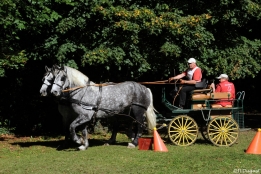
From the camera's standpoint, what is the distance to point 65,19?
579 inches

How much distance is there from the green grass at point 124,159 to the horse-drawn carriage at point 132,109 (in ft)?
1.22

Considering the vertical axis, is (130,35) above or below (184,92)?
above

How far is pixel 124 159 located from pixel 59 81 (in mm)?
2650

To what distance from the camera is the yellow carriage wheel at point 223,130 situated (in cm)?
1303

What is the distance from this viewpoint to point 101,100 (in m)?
12.7

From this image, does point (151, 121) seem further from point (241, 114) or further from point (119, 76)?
point (119, 76)

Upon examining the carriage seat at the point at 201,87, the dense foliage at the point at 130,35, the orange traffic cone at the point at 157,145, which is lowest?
the orange traffic cone at the point at 157,145

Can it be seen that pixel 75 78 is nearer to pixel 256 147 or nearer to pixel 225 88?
pixel 225 88

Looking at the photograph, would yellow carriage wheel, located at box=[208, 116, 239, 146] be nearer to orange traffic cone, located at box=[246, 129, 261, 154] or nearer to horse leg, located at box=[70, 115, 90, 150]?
orange traffic cone, located at box=[246, 129, 261, 154]

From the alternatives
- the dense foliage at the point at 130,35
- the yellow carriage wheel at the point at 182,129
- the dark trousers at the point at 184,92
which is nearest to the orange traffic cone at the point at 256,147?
the yellow carriage wheel at the point at 182,129

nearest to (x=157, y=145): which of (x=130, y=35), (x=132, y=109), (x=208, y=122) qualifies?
(x=132, y=109)

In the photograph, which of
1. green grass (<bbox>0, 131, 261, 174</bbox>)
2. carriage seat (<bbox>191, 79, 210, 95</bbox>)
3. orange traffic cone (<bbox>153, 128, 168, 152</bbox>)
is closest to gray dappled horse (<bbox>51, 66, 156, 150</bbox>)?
green grass (<bbox>0, 131, 261, 174</bbox>)

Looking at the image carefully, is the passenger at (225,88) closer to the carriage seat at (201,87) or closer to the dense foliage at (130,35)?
the carriage seat at (201,87)

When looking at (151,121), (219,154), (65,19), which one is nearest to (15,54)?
(65,19)
